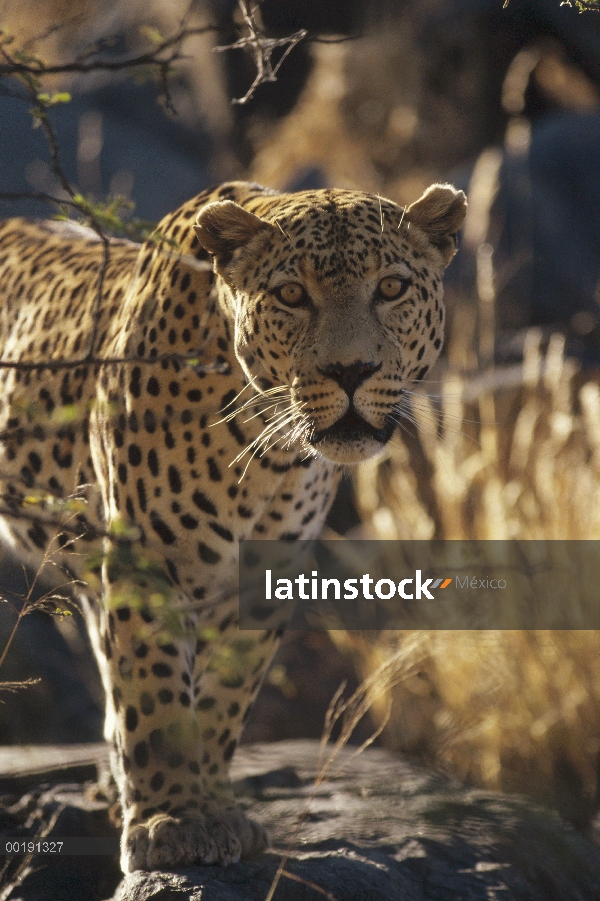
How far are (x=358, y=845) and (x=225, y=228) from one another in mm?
2578

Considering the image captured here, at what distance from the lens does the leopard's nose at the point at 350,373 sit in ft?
12.1

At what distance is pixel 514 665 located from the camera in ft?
22.5

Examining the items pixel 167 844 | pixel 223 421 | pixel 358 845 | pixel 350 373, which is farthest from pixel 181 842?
pixel 350 373

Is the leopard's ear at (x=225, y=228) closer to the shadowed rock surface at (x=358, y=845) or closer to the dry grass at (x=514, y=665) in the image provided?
the shadowed rock surface at (x=358, y=845)

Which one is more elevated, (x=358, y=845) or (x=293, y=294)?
(x=293, y=294)

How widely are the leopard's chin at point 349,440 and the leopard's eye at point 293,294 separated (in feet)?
1.62

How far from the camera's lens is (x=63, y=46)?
17672 millimetres

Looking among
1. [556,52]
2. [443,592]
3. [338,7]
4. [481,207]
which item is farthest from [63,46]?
[443,592]

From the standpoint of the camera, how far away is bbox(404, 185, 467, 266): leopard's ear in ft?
14.0

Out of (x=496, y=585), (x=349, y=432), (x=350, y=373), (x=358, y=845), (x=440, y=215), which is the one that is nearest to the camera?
(x=350, y=373)

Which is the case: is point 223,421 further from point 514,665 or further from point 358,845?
point 514,665

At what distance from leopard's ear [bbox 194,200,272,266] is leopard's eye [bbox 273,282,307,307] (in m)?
0.31

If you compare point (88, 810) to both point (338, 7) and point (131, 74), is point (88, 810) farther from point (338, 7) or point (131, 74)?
Result: point (338, 7)

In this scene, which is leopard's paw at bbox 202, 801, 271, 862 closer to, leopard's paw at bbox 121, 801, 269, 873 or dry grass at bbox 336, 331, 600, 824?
leopard's paw at bbox 121, 801, 269, 873
